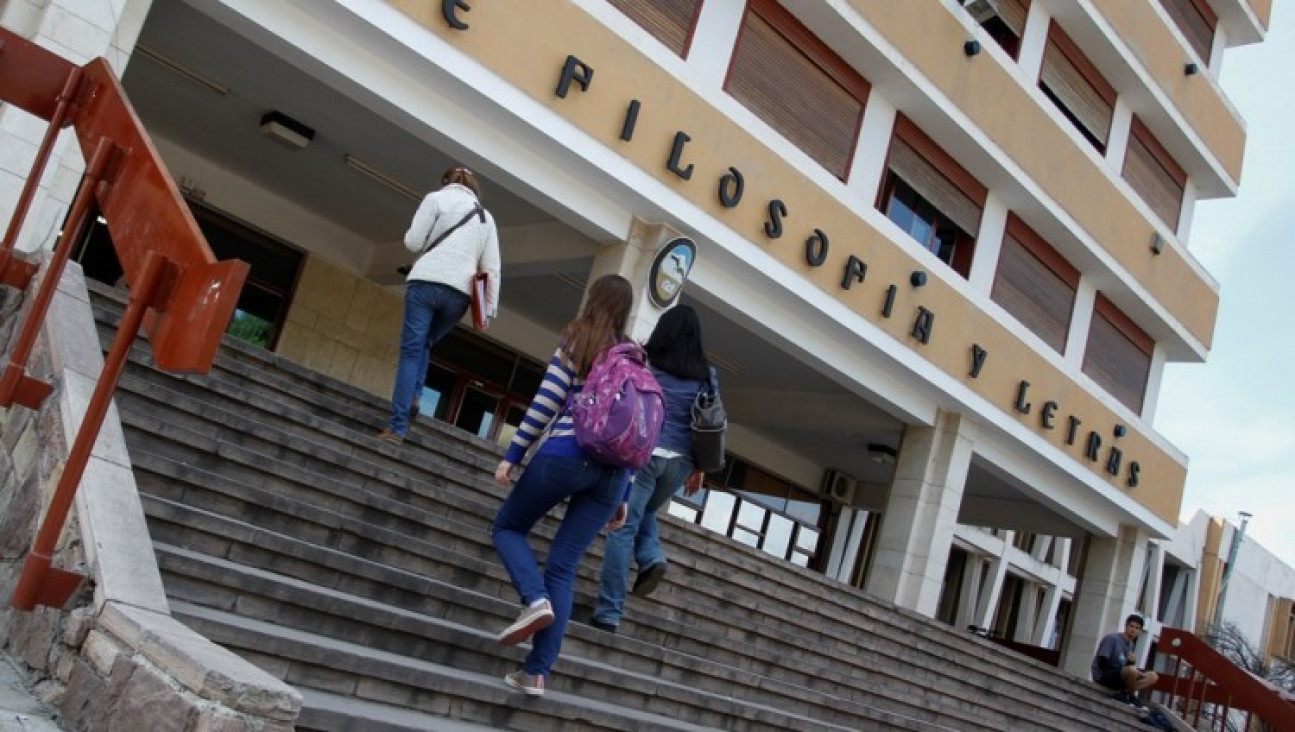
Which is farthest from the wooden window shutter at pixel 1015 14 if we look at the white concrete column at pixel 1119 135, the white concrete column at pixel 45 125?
the white concrete column at pixel 45 125

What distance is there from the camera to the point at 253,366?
7168 millimetres

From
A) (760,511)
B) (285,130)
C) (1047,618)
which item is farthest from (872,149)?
(1047,618)

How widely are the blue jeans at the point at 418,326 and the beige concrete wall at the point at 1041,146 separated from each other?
745 cm

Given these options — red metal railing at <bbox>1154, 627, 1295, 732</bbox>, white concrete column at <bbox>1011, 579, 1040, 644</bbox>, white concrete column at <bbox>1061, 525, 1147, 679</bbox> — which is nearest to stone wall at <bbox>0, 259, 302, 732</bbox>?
red metal railing at <bbox>1154, 627, 1295, 732</bbox>

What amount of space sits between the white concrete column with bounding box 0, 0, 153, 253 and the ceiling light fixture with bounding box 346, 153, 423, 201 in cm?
424

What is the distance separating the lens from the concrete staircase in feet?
14.6

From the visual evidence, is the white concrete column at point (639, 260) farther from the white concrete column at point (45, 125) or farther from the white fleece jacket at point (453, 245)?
the white concrete column at point (45, 125)

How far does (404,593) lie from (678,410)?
5.58 feet

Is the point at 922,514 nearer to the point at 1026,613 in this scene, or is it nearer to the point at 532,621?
the point at 532,621

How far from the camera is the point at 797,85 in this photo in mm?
12562

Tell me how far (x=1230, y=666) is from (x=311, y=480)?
1046 cm

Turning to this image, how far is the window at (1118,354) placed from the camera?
17.7m

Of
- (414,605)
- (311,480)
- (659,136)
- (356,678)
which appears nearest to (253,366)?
(311,480)

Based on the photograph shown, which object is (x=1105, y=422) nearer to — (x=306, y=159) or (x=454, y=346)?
(x=454, y=346)
